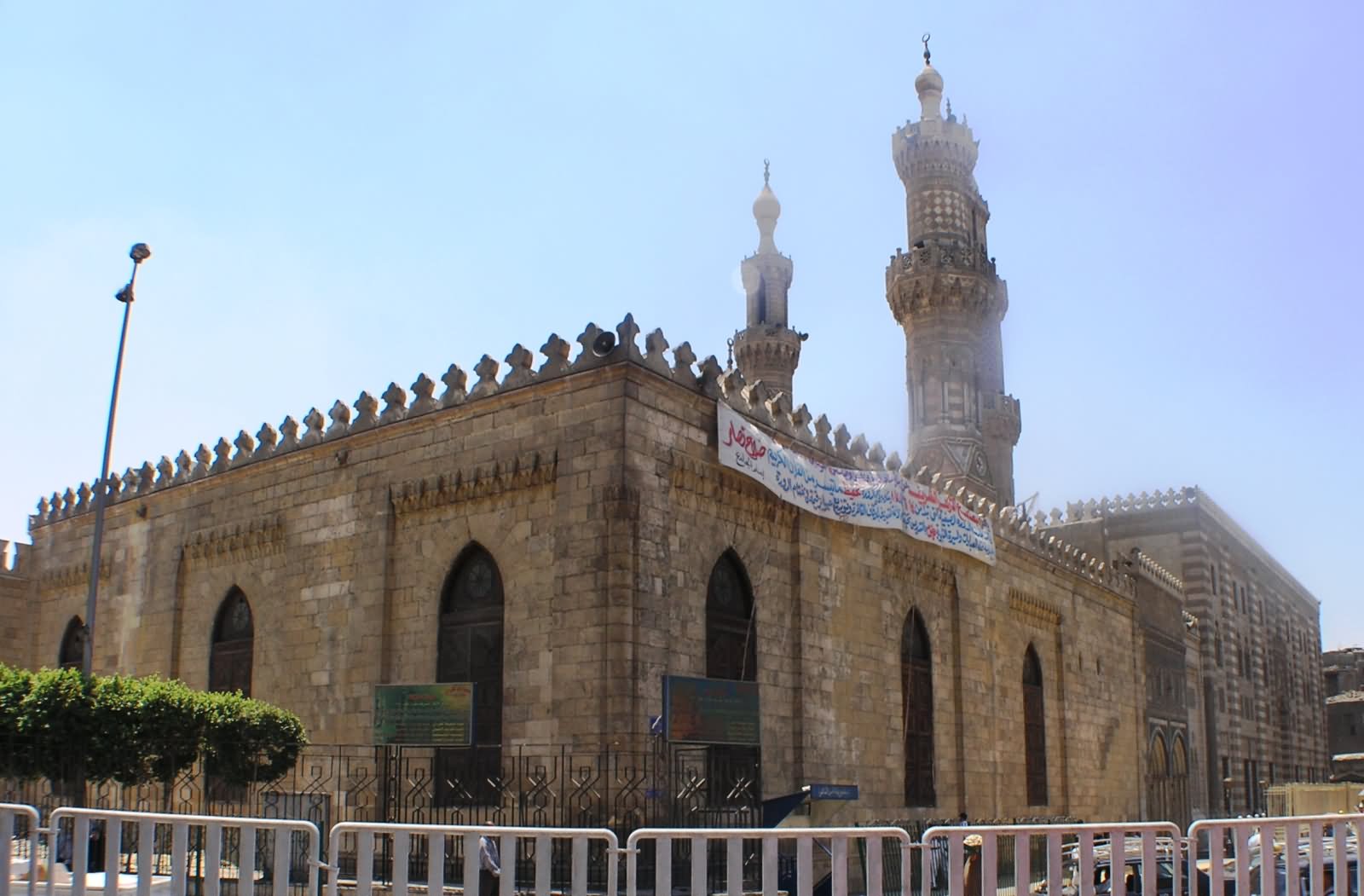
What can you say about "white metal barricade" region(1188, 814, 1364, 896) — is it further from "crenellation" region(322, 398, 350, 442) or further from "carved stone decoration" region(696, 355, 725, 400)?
"crenellation" region(322, 398, 350, 442)

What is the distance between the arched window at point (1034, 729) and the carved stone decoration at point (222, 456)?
13.2 m

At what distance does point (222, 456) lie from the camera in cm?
1773

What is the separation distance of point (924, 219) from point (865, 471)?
59.2 ft

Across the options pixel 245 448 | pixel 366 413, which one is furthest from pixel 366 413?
pixel 245 448

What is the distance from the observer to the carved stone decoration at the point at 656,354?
44.2ft

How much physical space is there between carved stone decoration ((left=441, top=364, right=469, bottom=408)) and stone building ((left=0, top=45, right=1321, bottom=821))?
0.06 metres

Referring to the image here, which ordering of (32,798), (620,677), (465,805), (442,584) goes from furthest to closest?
(32,798), (442,584), (465,805), (620,677)

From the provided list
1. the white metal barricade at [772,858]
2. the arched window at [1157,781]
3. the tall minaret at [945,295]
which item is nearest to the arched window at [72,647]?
the white metal barricade at [772,858]

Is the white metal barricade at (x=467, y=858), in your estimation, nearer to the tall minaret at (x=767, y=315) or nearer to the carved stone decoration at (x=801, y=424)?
the carved stone decoration at (x=801, y=424)

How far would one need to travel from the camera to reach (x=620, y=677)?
12414 mm

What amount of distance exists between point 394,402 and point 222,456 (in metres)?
3.76

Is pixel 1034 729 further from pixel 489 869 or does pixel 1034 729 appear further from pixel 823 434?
pixel 489 869

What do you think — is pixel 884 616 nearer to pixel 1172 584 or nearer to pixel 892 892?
pixel 892 892

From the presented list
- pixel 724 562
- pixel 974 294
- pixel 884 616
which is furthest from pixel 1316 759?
pixel 724 562
